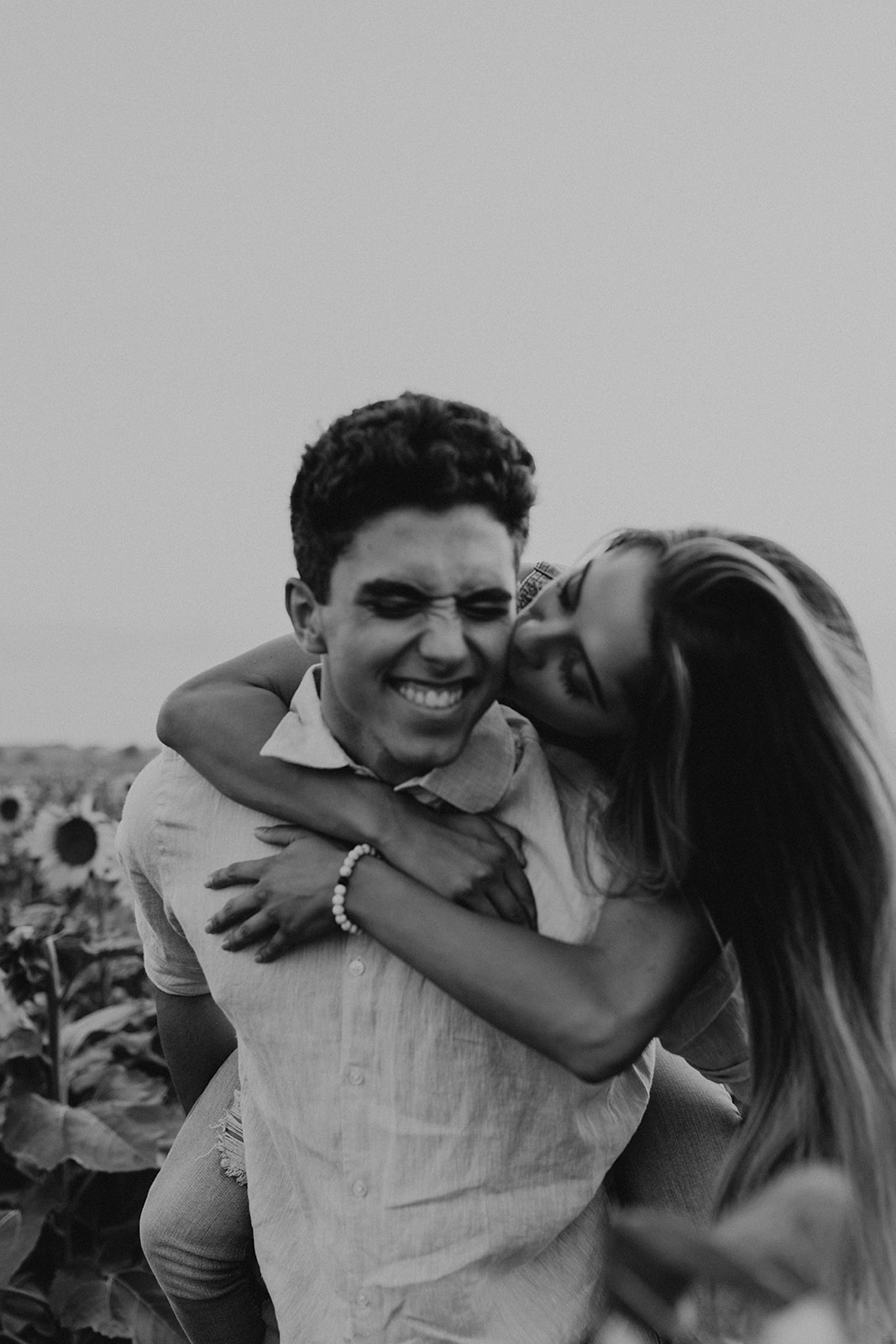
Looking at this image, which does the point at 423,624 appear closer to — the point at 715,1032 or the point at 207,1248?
the point at 715,1032

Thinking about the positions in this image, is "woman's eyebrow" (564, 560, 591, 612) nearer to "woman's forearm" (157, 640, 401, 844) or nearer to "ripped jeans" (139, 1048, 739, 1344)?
"woman's forearm" (157, 640, 401, 844)

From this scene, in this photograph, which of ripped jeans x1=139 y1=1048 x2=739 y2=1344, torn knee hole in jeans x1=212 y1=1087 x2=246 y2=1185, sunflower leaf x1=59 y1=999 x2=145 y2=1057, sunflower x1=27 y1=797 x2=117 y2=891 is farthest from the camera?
sunflower x1=27 y1=797 x2=117 y2=891

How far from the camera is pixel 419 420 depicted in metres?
2.17

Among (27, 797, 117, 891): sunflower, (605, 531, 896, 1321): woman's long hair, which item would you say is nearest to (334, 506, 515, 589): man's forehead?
(605, 531, 896, 1321): woman's long hair

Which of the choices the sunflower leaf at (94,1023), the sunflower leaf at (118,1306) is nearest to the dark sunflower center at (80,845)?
the sunflower leaf at (94,1023)

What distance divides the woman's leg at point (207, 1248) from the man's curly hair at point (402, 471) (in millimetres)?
1251

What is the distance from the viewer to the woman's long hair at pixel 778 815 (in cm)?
182

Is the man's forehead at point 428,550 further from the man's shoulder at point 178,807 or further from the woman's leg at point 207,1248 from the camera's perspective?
the woman's leg at point 207,1248

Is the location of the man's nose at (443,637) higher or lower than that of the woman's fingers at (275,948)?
higher

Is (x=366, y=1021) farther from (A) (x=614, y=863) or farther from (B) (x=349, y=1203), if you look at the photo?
(A) (x=614, y=863)

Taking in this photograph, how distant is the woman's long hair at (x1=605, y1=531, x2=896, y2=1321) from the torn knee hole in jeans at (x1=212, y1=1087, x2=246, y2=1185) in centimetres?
112

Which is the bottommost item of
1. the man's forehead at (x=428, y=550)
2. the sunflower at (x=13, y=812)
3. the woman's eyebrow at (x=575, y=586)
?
the sunflower at (x=13, y=812)

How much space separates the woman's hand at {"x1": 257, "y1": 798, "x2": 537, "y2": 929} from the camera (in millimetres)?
2123

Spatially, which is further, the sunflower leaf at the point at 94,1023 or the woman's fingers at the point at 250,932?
the sunflower leaf at the point at 94,1023
